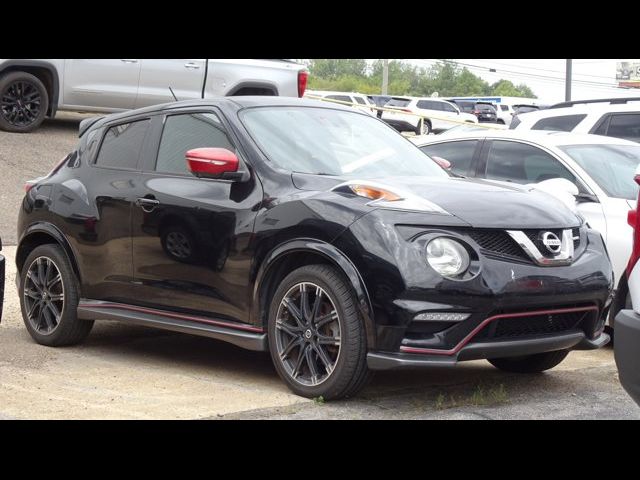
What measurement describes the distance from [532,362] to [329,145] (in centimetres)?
191

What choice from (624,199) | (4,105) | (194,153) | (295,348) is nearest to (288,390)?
(295,348)

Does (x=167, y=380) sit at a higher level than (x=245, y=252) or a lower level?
lower

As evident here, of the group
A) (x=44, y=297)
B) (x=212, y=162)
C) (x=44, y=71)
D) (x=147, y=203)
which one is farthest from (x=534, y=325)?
(x=44, y=71)

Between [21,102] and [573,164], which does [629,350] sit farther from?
Result: [21,102]

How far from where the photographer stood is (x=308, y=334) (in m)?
6.08

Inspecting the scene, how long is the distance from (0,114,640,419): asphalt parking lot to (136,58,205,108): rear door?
28.3 feet

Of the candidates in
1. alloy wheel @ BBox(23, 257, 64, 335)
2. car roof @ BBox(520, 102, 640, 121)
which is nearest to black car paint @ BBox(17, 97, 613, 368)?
alloy wheel @ BBox(23, 257, 64, 335)

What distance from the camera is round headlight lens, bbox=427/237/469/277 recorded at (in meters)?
5.75

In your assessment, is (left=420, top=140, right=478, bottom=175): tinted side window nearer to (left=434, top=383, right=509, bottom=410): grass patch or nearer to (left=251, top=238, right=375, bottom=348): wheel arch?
(left=434, top=383, right=509, bottom=410): grass patch

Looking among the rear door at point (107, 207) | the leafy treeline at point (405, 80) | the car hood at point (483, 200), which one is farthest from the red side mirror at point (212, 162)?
the leafy treeline at point (405, 80)

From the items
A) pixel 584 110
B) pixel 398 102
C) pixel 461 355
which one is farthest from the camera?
pixel 398 102

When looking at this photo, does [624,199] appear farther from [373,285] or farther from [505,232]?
[373,285]

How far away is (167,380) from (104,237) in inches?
48.9

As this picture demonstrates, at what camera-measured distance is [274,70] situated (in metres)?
17.6
